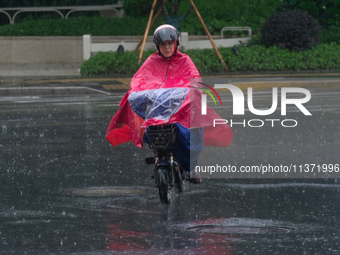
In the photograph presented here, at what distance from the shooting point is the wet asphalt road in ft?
16.5

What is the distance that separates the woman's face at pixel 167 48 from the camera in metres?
6.45

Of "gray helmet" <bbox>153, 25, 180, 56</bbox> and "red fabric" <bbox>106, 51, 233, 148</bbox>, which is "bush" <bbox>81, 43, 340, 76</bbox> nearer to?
"red fabric" <bbox>106, 51, 233, 148</bbox>

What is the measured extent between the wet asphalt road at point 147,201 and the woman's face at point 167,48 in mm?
1540

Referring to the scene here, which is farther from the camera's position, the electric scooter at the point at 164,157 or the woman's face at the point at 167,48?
the woman's face at the point at 167,48

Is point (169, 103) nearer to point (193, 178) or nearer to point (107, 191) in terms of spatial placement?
point (193, 178)

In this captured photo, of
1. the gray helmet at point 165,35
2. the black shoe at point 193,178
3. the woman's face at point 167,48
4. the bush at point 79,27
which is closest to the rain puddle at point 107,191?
the black shoe at point 193,178

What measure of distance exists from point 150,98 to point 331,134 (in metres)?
5.15

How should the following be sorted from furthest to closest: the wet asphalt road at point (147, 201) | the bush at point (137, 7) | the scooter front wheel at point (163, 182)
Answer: the bush at point (137, 7) < the scooter front wheel at point (163, 182) < the wet asphalt road at point (147, 201)

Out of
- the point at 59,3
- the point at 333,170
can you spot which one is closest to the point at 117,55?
the point at 59,3

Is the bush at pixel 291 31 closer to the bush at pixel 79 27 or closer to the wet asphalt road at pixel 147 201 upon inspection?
the bush at pixel 79 27

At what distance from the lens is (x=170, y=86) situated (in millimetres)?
6418

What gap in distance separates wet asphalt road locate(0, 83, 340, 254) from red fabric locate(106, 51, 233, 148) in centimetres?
69

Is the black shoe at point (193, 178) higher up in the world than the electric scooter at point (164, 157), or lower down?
lower down

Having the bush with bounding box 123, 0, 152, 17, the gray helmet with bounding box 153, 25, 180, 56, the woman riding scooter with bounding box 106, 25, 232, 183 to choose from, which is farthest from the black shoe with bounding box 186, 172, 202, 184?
the bush with bounding box 123, 0, 152, 17
